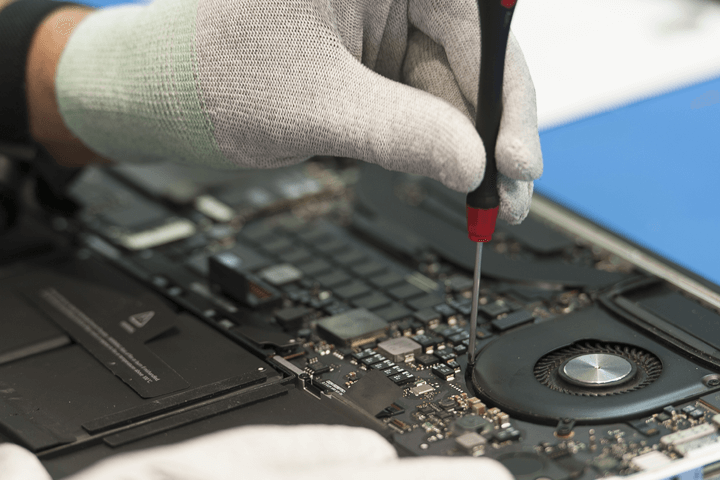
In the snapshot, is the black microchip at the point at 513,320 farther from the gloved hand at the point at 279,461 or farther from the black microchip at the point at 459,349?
the gloved hand at the point at 279,461

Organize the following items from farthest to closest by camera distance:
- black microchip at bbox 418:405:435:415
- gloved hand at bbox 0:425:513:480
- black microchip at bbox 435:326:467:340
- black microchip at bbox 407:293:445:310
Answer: black microchip at bbox 407:293:445:310 → black microchip at bbox 435:326:467:340 → black microchip at bbox 418:405:435:415 → gloved hand at bbox 0:425:513:480

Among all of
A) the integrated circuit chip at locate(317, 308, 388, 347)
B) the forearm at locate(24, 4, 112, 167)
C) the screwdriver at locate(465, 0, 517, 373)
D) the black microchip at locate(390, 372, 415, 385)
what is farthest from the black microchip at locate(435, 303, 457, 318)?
the forearm at locate(24, 4, 112, 167)

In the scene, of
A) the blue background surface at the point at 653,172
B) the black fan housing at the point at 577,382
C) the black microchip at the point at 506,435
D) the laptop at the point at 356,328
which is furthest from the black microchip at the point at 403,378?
the blue background surface at the point at 653,172

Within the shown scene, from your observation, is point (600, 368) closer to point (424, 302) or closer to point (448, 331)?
point (448, 331)

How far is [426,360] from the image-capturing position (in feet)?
5.51

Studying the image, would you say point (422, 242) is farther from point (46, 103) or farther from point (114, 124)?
point (46, 103)

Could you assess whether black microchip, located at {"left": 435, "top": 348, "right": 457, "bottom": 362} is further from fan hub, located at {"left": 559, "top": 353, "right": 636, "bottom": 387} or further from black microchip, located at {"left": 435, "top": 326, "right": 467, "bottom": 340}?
fan hub, located at {"left": 559, "top": 353, "right": 636, "bottom": 387}

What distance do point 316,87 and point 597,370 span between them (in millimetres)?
683

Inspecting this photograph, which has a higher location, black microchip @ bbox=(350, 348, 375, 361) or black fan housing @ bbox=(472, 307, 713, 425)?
black fan housing @ bbox=(472, 307, 713, 425)

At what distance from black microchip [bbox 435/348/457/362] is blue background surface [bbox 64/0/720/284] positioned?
577 millimetres

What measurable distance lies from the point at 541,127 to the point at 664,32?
2.71ft

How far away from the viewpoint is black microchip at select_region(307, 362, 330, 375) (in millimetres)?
1675

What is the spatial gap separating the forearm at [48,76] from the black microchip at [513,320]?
1.05 metres

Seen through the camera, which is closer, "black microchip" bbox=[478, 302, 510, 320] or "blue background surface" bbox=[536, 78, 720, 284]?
"black microchip" bbox=[478, 302, 510, 320]
